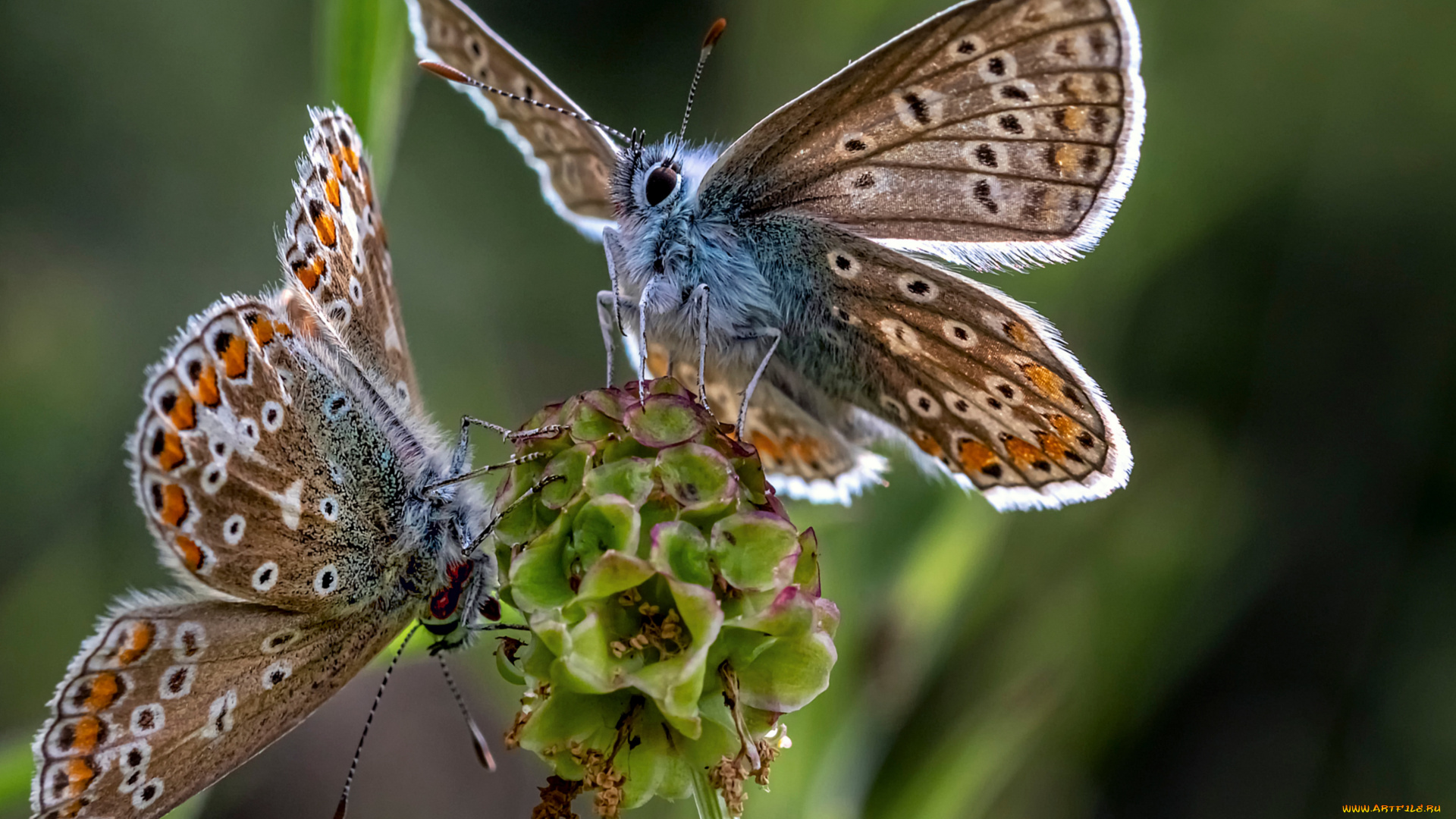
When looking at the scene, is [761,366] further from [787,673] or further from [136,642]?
[136,642]

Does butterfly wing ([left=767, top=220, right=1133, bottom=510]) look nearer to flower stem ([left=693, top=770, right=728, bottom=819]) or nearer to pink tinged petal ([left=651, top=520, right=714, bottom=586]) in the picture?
pink tinged petal ([left=651, top=520, right=714, bottom=586])

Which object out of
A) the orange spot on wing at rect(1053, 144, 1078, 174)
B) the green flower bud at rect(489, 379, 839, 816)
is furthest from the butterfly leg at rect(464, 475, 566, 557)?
the orange spot on wing at rect(1053, 144, 1078, 174)

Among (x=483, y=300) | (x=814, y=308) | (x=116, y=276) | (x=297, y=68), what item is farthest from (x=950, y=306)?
(x=297, y=68)

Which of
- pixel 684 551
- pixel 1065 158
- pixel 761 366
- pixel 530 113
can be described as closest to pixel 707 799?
pixel 684 551

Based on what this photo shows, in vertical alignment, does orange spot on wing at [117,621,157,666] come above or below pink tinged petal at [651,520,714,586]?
above

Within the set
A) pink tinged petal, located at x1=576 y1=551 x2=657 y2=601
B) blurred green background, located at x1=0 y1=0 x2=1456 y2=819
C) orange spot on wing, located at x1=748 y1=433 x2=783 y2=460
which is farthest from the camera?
blurred green background, located at x1=0 y1=0 x2=1456 y2=819

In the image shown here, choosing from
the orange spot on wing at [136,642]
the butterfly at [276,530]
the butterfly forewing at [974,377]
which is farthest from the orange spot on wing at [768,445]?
the orange spot on wing at [136,642]

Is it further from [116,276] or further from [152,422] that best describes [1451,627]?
[116,276]

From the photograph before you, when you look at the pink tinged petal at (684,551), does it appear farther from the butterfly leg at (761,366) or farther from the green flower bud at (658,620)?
the butterfly leg at (761,366)
